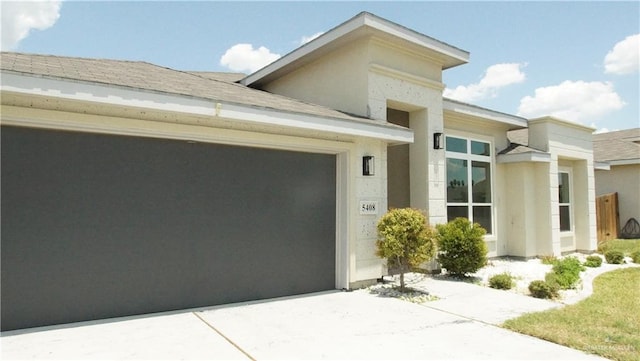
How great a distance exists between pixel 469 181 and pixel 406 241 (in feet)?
15.3

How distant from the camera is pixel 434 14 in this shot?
368 inches

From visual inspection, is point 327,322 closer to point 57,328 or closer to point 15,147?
point 57,328

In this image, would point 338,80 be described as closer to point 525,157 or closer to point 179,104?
point 179,104

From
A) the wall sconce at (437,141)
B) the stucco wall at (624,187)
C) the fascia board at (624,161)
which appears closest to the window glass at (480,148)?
the wall sconce at (437,141)

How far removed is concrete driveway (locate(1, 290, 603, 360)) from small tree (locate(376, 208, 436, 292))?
3.58ft

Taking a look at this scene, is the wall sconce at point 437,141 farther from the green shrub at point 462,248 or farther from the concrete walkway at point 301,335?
the concrete walkway at point 301,335

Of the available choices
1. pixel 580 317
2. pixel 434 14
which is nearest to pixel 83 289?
pixel 580 317

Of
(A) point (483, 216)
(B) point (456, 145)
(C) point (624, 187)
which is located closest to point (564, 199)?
(A) point (483, 216)

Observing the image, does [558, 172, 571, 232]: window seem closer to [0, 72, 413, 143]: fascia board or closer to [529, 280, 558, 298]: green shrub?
[529, 280, 558, 298]: green shrub

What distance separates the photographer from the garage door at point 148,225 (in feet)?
15.1

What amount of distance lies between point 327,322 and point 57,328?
327cm

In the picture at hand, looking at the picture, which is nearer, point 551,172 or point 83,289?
point 83,289

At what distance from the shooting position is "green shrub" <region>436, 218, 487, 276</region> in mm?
8016

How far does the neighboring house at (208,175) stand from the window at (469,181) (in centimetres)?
10
